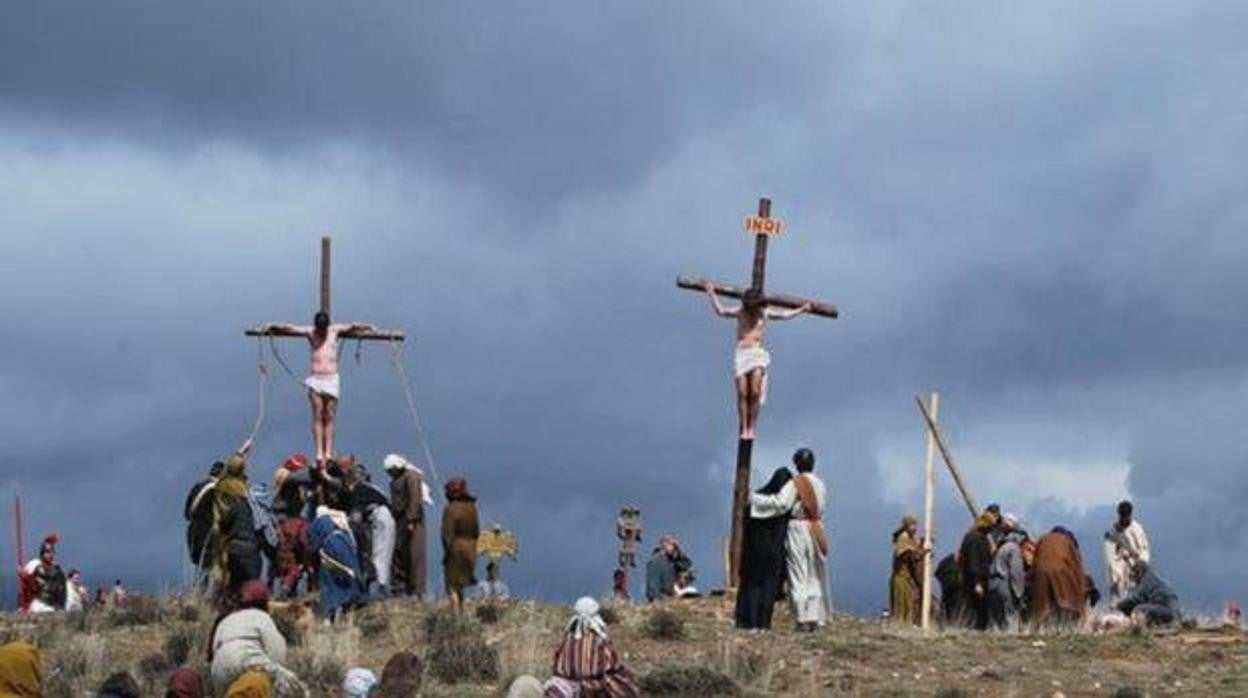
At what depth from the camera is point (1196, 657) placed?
28.1 m

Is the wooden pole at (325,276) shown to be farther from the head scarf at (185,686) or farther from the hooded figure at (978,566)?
the head scarf at (185,686)

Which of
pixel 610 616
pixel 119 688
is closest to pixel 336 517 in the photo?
pixel 610 616

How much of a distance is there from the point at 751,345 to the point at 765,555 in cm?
460

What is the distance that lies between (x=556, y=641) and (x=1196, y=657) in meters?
6.78

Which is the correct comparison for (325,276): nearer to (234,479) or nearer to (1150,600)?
(234,479)

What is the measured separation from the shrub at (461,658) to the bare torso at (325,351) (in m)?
7.50

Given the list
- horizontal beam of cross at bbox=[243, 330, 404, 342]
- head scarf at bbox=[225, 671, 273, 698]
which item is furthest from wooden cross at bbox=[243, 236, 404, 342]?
head scarf at bbox=[225, 671, 273, 698]

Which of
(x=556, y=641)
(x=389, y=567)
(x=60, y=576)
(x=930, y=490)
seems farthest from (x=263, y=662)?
(x=60, y=576)

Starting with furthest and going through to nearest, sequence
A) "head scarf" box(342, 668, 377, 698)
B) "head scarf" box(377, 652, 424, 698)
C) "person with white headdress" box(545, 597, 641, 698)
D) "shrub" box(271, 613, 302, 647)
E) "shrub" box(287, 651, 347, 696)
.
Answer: "shrub" box(271, 613, 302, 647)
"shrub" box(287, 651, 347, 696)
"person with white headdress" box(545, 597, 641, 698)
"head scarf" box(342, 668, 377, 698)
"head scarf" box(377, 652, 424, 698)

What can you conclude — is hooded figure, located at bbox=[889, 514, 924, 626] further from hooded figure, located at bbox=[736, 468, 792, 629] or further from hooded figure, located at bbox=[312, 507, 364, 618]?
hooded figure, located at bbox=[312, 507, 364, 618]

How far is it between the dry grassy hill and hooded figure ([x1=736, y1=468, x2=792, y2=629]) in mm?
450

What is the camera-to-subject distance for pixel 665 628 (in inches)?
1120

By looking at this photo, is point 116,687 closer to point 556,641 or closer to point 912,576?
point 556,641

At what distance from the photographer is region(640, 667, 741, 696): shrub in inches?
968
